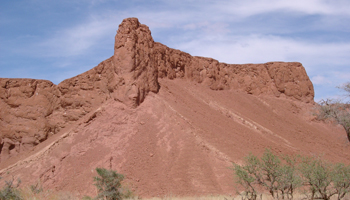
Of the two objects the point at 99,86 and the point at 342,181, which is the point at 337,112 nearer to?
the point at 342,181

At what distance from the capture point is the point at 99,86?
31.8 meters

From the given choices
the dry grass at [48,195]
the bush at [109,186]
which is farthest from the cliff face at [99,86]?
the bush at [109,186]

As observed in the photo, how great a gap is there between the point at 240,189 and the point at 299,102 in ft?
81.0

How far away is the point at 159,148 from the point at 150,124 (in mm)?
2300

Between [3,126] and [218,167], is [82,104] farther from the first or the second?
[218,167]

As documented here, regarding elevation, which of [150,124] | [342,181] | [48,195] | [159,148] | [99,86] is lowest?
[48,195]

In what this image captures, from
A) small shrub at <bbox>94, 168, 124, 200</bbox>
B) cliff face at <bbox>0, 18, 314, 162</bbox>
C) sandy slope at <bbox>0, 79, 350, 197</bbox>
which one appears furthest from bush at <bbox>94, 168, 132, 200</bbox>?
cliff face at <bbox>0, 18, 314, 162</bbox>

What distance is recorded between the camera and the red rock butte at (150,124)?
820 inches

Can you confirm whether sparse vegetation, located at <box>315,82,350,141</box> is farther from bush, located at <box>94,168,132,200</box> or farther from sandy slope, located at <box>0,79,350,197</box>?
bush, located at <box>94,168,132,200</box>

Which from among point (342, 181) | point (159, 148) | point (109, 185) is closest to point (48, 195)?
point (109, 185)

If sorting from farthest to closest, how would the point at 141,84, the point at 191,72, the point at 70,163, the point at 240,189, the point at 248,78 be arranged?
the point at 248,78 → the point at 191,72 → the point at 141,84 → the point at 70,163 → the point at 240,189

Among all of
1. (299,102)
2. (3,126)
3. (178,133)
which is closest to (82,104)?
(3,126)

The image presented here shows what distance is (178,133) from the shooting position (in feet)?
74.2

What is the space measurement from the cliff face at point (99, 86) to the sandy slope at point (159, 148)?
145 centimetres
